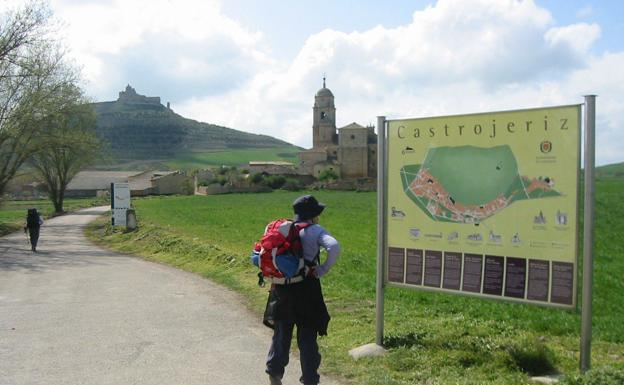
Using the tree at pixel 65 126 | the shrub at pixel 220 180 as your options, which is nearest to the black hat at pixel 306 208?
the tree at pixel 65 126

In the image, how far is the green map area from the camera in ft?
19.6

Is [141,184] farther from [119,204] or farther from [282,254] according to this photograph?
[282,254]

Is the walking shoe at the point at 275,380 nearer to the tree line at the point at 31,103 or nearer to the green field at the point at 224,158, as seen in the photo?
the tree line at the point at 31,103

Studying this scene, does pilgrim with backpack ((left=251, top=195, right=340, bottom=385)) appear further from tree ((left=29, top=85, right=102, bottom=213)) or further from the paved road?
tree ((left=29, top=85, right=102, bottom=213))

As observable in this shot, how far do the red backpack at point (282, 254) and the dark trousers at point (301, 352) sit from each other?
435mm

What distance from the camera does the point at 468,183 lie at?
630 cm

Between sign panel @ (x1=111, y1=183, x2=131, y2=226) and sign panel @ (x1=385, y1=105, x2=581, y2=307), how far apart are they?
888 inches

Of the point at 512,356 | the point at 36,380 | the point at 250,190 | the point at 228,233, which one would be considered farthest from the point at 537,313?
the point at 250,190

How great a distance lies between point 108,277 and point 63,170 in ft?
143

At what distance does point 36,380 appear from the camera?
19.9 ft

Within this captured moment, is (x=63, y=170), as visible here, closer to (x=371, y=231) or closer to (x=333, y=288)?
(x=371, y=231)

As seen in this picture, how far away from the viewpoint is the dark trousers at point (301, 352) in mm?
5332

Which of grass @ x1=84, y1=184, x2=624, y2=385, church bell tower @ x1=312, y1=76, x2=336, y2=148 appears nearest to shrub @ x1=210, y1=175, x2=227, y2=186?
church bell tower @ x1=312, y1=76, x2=336, y2=148

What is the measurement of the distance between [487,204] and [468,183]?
30 cm
